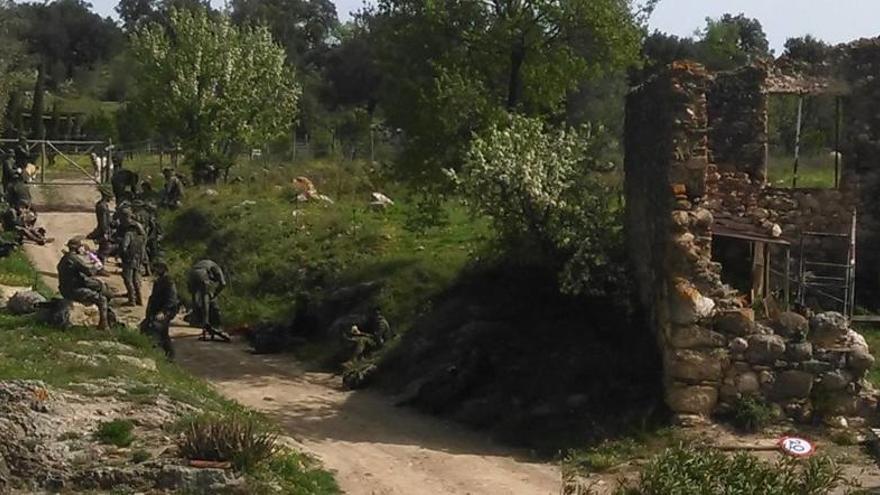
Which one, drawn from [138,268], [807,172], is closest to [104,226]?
[138,268]

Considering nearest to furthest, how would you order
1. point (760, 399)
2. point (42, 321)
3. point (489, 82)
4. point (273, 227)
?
point (760, 399) < point (42, 321) < point (489, 82) < point (273, 227)

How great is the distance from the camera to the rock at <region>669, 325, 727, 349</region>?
14867mm

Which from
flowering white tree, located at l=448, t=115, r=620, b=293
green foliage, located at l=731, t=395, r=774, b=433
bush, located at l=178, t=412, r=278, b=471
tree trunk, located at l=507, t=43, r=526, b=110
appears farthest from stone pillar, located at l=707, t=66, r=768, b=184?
bush, located at l=178, t=412, r=278, b=471

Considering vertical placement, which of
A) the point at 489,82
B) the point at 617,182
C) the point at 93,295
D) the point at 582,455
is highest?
the point at 489,82

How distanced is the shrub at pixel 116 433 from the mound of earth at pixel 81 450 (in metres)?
0.06

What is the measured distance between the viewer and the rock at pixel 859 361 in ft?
48.7

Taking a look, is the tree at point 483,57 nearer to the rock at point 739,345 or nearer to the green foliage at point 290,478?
the rock at point 739,345

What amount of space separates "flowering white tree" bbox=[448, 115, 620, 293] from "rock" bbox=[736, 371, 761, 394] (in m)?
3.34

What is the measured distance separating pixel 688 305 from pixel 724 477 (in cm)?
386

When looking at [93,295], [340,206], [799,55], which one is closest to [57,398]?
[93,295]

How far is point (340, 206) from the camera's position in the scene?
31562mm

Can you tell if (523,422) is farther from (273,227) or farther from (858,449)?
(273,227)

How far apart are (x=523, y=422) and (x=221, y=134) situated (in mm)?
23975

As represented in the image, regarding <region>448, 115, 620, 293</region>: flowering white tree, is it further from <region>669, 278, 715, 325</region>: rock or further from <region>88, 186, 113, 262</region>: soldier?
<region>88, 186, 113, 262</region>: soldier
